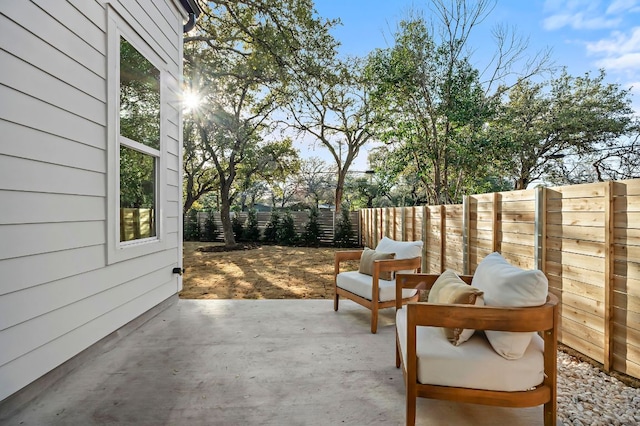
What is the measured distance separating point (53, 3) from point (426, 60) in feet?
22.7

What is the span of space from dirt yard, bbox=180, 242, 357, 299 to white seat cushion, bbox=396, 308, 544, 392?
3048mm

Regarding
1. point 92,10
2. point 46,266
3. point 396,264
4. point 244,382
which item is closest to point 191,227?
point 92,10

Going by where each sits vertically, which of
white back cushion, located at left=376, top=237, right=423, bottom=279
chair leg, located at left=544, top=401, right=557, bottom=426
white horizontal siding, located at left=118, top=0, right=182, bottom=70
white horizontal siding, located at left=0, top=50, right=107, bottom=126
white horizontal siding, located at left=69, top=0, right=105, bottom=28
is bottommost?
chair leg, located at left=544, top=401, right=557, bottom=426

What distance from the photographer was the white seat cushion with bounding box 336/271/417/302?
317cm

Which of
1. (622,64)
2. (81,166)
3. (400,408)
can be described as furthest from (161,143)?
(622,64)

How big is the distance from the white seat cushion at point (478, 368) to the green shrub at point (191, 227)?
12.2m

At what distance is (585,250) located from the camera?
237 centimetres

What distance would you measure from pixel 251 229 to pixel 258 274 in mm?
5753

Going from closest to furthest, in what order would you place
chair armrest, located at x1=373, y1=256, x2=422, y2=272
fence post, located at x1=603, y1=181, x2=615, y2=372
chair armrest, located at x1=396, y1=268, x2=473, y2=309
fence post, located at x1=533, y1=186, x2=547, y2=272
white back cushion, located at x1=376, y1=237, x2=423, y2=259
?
1. fence post, located at x1=603, y1=181, x2=615, y2=372
2. chair armrest, located at x1=396, y1=268, x2=473, y2=309
3. fence post, located at x1=533, y1=186, x2=547, y2=272
4. chair armrest, located at x1=373, y1=256, x2=422, y2=272
5. white back cushion, located at x1=376, y1=237, x2=423, y2=259

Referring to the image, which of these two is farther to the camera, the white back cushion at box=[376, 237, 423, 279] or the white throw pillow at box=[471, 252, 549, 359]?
the white back cushion at box=[376, 237, 423, 279]

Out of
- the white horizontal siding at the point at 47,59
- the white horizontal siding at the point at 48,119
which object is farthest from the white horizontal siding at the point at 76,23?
the white horizontal siding at the point at 48,119

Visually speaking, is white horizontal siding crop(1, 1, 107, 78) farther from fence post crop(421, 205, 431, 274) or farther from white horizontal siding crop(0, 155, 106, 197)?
fence post crop(421, 205, 431, 274)

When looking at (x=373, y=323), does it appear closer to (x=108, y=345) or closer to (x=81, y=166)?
(x=108, y=345)

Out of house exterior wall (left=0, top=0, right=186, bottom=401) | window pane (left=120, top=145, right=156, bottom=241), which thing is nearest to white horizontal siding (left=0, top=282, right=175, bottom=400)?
house exterior wall (left=0, top=0, right=186, bottom=401)
